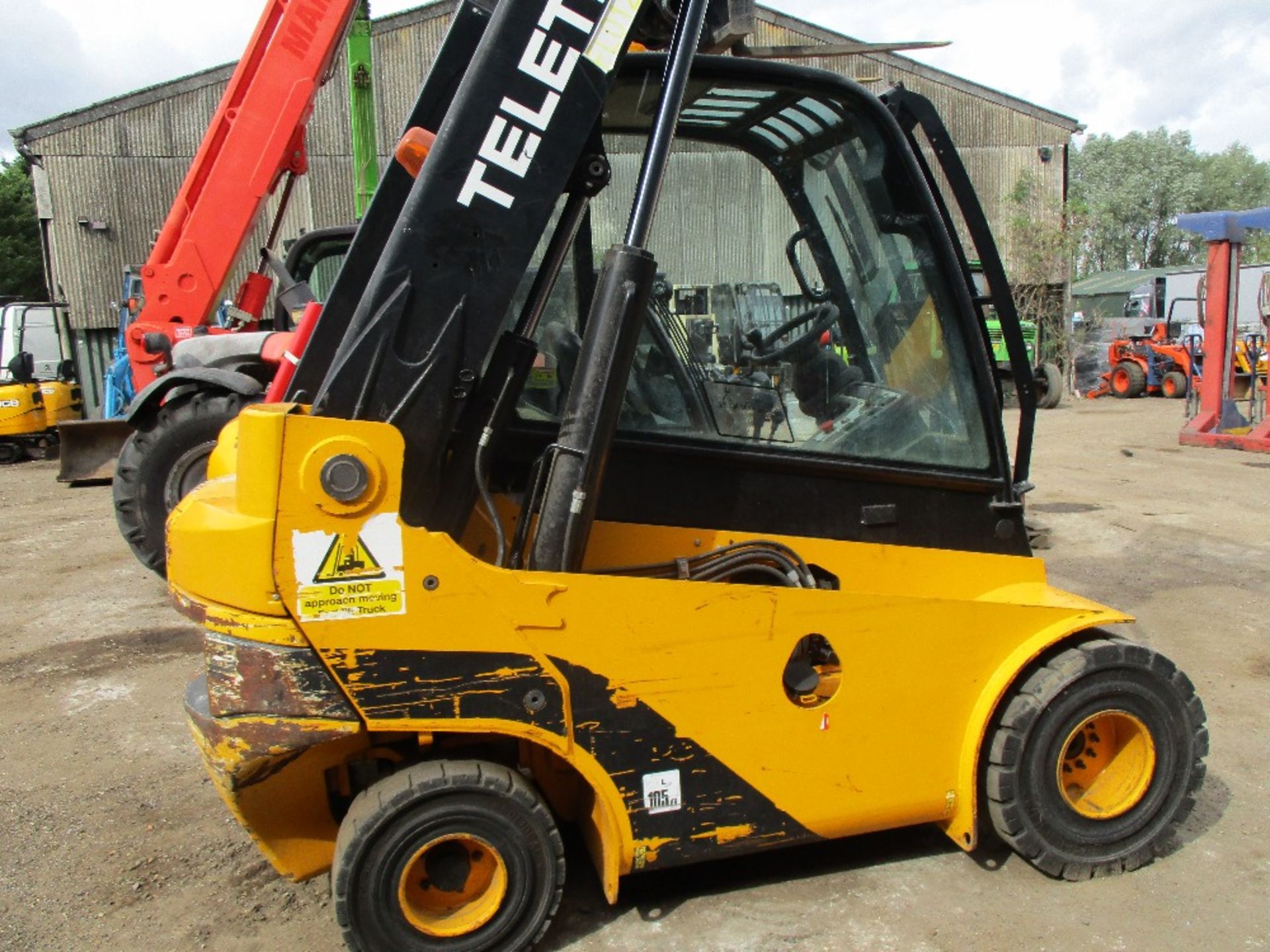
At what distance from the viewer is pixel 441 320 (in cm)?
250

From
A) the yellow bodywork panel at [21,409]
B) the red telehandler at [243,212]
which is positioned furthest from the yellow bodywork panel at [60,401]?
the red telehandler at [243,212]

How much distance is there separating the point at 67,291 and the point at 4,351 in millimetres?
3403

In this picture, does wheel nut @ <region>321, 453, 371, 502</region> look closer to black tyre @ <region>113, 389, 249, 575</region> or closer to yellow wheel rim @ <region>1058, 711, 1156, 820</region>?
yellow wheel rim @ <region>1058, 711, 1156, 820</region>

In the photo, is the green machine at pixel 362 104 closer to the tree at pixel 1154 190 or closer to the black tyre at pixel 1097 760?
the black tyre at pixel 1097 760

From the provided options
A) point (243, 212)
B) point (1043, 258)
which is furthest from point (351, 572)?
point (1043, 258)

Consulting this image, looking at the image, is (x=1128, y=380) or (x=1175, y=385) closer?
(x=1175, y=385)

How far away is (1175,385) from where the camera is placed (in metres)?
21.8

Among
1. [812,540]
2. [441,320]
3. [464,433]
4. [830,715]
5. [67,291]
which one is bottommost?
[830,715]

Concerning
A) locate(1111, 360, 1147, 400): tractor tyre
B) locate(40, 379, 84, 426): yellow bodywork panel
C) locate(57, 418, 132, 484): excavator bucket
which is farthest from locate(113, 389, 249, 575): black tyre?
locate(1111, 360, 1147, 400): tractor tyre

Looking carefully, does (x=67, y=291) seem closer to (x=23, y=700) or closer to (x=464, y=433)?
(x=23, y=700)

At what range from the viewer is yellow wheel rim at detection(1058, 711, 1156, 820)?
3098 mm

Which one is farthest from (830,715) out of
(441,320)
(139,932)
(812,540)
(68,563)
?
(68,563)

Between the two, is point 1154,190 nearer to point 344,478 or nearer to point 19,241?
point 19,241

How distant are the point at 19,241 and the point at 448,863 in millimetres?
40768
